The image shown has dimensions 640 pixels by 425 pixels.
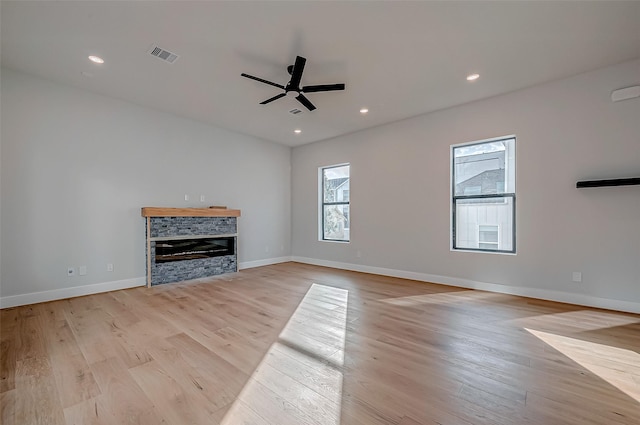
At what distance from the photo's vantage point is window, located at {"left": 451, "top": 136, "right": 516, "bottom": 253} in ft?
13.2

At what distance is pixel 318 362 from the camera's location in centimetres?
206

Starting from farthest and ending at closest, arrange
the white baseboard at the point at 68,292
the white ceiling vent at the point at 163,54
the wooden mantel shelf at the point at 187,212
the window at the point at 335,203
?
the window at the point at 335,203
the wooden mantel shelf at the point at 187,212
the white baseboard at the point at 68,292
the white ceiling vent at the point at 163,54

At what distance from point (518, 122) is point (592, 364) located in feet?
10.5

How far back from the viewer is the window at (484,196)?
4.04 metres

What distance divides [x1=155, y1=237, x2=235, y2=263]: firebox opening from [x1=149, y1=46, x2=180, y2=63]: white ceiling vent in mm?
2856

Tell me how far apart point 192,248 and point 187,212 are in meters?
0.70

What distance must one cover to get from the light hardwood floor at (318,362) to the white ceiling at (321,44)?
9.74 feet

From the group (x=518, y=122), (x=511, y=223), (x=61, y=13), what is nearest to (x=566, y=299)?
(x=511, y=223)

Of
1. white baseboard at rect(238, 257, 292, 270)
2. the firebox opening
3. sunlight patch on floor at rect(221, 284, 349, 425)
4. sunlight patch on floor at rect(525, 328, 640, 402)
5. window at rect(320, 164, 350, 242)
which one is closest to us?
sunlight patch on floor at rect(221, 284, 349, 425)

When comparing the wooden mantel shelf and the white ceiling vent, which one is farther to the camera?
the wooden mantel shelf

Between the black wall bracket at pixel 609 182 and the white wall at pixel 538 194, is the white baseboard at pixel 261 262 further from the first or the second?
the black wall bracket at pixel 609 182

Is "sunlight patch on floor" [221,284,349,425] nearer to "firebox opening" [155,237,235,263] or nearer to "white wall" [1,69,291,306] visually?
"firebox opening" [155,237,235,263]

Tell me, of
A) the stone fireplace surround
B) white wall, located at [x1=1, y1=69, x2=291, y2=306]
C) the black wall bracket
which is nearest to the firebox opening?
the stone fireplace surround

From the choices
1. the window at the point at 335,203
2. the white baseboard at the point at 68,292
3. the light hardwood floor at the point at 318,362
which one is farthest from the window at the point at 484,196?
the white baseboard at the point at 68,292
